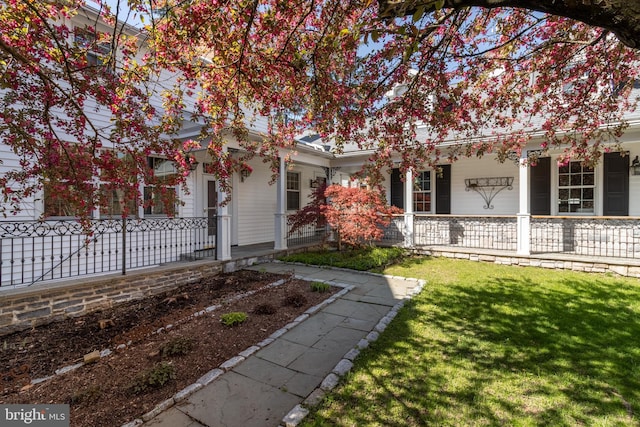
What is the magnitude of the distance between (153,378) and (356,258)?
5.72 metres

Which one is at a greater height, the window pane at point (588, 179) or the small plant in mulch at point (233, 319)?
the window pane at point (588, 179)

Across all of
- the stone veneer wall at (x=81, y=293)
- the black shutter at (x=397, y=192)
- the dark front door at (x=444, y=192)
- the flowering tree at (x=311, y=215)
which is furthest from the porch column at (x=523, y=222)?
the stone veneer wall at (x=81, y=293)

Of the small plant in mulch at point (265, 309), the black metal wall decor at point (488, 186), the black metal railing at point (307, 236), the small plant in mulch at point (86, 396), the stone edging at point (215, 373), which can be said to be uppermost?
the black metal wall decor at point (488, 186)

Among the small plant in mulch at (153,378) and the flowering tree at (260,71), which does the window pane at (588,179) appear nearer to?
the flowering tree at (260,71)

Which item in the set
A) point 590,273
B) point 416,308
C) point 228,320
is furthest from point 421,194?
point 228,320

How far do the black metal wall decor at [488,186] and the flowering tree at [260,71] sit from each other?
4872 mm

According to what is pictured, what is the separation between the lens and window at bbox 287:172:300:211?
438 inches

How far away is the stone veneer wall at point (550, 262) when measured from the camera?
661 centimetres

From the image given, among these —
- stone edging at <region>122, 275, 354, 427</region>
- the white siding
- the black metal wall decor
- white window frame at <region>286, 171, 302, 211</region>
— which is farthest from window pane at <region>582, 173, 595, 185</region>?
the white siding

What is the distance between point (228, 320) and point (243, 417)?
1798 millimetres

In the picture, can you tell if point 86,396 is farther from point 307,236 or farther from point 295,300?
point 307,236

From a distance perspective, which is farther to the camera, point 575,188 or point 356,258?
point 575,188

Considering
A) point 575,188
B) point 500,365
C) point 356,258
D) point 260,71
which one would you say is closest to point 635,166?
point 575,188

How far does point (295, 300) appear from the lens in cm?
495
